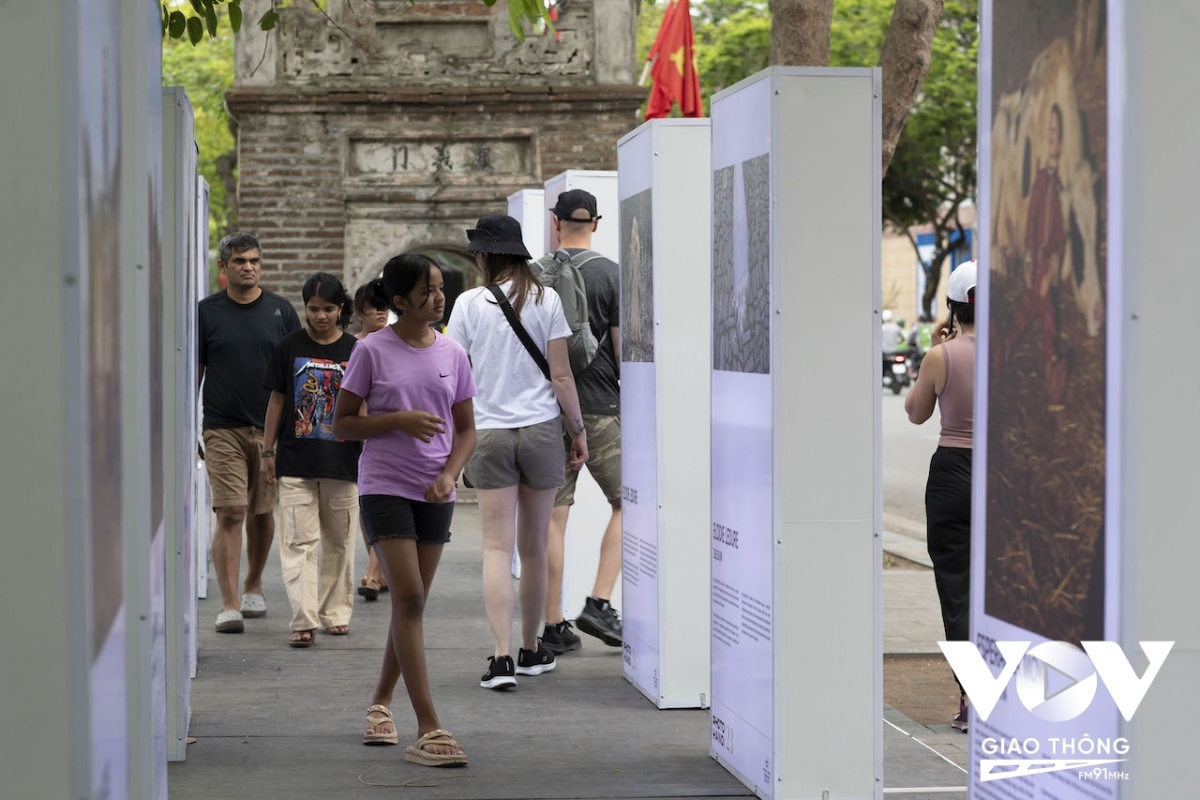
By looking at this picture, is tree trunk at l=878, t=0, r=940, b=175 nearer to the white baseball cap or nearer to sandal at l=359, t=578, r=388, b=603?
the white baseball cap

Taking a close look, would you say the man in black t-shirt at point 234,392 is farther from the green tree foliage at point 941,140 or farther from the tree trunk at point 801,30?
the green tree foliage at point 941,140

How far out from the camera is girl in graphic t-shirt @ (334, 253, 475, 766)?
20.0 ft

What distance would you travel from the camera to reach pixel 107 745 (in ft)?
9.87

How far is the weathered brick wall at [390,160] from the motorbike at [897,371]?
26393 millimetres

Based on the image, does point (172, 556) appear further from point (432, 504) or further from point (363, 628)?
point (363, 628)

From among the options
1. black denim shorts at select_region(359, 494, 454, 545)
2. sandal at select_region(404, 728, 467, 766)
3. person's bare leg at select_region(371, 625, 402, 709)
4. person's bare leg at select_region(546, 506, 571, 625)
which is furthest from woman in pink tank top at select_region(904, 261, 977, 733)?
person's bare leg at select_region(546, 506, 571, 625)

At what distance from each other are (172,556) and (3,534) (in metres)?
3.59

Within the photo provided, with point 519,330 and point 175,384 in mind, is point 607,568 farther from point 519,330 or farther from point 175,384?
point 175,384

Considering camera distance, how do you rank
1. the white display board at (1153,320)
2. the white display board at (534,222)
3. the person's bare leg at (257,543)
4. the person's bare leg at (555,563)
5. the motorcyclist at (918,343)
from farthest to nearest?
the motorcyclist at (918,343) < the white display board at (534,222) < the person's bare leg at (257,543) < the person's bare leg at (555,563) < the white display board at (1153,320)

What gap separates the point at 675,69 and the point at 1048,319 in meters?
9.52

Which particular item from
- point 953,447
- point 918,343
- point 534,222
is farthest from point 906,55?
point 918,343

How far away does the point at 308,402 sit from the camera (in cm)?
882

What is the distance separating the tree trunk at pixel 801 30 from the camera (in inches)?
377

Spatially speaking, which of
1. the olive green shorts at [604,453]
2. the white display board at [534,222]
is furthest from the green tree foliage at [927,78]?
the olive green shorts at [604,453]
